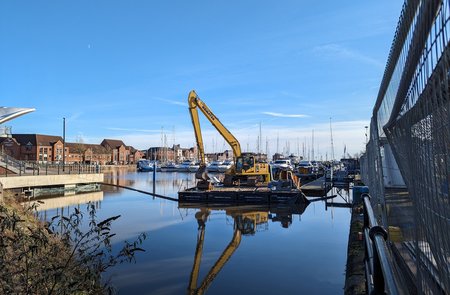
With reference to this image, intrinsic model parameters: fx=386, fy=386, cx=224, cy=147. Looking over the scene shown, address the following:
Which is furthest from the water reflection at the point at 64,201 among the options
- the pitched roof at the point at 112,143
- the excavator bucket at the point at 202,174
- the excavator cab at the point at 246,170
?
the pitched roof at the point at 112,143

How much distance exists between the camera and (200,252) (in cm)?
1408

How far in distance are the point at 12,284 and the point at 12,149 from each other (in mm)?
109333

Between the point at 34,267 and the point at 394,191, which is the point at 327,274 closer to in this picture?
the point at 394,191

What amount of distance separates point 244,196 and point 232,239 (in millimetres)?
11620

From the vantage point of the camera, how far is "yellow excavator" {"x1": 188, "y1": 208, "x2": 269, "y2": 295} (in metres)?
10.6

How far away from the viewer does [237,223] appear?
2036cm

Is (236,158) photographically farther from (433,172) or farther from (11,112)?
(433,172)

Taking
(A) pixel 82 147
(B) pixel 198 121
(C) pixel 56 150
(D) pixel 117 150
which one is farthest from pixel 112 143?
(B) pixel 198 121

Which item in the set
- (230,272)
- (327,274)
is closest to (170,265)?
(230,272)

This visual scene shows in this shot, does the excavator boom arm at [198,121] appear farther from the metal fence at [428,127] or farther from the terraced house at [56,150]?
the terraced house at [56,150]

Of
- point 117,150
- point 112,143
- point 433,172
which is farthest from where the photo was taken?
point 112,143

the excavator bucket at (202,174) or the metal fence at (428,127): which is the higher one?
the metal fence at (428,127)

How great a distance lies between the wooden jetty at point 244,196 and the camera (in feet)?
88.9

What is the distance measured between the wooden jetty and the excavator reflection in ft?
2.26
